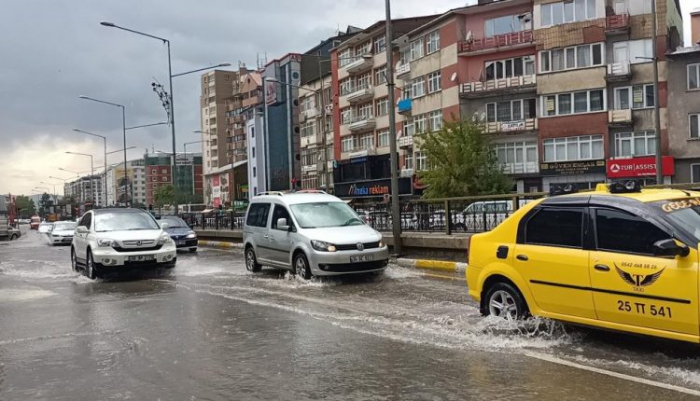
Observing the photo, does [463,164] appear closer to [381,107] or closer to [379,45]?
[381,107]

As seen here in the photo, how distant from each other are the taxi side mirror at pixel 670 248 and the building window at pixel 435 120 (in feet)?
143

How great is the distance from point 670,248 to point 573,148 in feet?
125

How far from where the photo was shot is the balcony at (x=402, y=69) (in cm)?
5178

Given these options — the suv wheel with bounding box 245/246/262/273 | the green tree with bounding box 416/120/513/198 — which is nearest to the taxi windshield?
the suv wheel with bounding box 245/246/262/273

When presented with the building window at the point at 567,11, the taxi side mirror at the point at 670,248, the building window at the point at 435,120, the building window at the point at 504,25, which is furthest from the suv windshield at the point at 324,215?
the building window at the point at 435,120

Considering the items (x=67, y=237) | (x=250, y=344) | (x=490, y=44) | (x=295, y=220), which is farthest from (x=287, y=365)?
(x=490, y=44)

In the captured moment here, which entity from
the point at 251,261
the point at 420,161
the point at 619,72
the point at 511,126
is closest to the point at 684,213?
the point at 251,261

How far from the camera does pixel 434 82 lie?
49000mm

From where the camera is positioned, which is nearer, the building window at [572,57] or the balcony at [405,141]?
the building window at [572,57]

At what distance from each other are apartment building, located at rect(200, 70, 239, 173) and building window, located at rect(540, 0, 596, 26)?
92.7 m

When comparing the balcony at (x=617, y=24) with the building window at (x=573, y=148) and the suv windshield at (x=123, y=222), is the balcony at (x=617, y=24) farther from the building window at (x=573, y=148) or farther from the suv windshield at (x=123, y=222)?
the suv windshield at (x=123, y=222)

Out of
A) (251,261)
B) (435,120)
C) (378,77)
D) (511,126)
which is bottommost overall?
(251,261)

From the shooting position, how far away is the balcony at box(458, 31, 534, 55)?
4275 cm

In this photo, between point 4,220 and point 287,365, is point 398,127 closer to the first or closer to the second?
point 4,220
